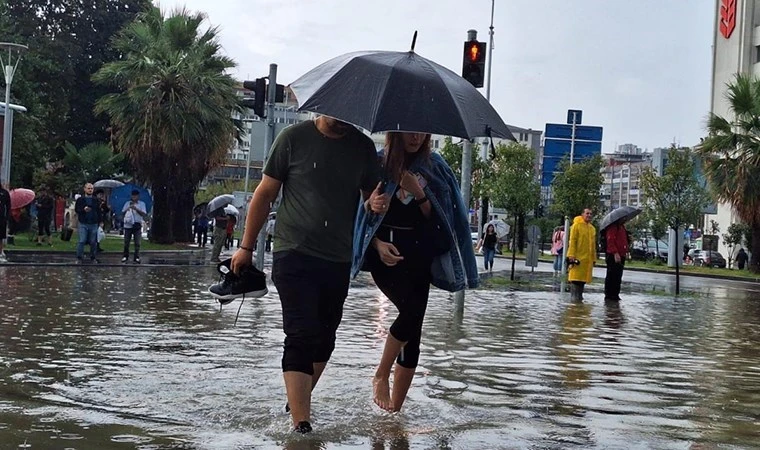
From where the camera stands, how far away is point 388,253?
5.95 m

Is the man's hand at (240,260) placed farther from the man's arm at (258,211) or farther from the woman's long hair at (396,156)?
the woman's long hair at (396,156)

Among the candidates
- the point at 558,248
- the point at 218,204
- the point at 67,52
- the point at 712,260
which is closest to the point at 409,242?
the point at 218,204

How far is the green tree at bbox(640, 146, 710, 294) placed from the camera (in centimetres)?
3981

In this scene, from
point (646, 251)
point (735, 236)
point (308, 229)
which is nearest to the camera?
point (308, 229)

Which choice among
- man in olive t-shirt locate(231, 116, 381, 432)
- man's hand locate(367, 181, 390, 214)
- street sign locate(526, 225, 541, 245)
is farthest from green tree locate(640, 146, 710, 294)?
man in olive t-shirt locate(231, 116, 381, 432)

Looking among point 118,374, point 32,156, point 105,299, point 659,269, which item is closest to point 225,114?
point 32,156

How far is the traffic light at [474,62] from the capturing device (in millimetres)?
13164

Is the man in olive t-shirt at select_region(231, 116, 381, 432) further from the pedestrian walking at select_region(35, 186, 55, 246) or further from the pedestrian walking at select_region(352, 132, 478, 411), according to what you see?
the pedestrian walking at select_region(35, 186, 55, 246)

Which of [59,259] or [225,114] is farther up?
[225,114]

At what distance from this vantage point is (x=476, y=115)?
240 inches

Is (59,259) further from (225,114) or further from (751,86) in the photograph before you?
(751,86)

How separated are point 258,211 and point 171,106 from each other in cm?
3265

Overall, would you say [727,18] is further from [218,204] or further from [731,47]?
[218,204]

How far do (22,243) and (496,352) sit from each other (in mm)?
24223
